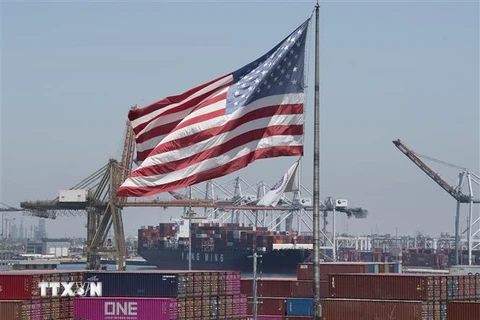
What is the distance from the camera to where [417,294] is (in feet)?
185

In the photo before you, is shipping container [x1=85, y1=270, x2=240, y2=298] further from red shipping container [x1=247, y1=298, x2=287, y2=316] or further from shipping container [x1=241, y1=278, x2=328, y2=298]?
shipping container [x1=241, y1=278, x2=328, y2=298]

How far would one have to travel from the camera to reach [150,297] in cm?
5434

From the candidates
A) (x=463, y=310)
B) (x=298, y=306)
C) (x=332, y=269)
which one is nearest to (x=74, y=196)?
(x=332, y=269)

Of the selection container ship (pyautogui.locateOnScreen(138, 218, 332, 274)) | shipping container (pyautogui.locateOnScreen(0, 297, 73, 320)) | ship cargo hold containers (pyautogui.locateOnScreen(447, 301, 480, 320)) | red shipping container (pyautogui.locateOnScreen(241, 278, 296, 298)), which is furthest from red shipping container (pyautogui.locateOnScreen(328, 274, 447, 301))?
container ship (pyautogui.locateOnScreen(138, 218, 332, 274))

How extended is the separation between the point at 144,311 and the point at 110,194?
3010 inches

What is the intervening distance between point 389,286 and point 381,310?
129 centimetres

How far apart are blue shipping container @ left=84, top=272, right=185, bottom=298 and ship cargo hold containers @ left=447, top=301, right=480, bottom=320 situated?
491 inches

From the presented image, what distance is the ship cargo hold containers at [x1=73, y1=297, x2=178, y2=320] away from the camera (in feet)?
175

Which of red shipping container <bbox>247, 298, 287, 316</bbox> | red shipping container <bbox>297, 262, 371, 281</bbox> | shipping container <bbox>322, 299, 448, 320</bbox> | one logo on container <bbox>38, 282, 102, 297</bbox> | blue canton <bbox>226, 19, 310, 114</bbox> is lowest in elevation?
red shipping container <bbox>247, 298, 287, 316</bbox>

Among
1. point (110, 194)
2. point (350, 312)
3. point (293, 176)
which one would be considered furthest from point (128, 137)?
point (293, 176)

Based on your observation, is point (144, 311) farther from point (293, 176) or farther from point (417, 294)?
point (293, 176)

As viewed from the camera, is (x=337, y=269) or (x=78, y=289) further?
(x=337, y=269)

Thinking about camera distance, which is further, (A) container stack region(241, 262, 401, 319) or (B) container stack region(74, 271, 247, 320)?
(A) container stack region(241, 262, 401, 319)

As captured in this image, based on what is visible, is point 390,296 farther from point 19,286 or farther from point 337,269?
point 337,269
